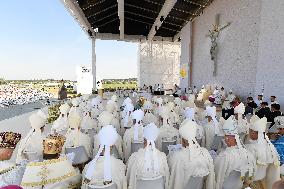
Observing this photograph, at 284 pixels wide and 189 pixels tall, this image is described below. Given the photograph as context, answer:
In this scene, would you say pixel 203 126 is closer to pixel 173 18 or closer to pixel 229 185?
pixel 229 185

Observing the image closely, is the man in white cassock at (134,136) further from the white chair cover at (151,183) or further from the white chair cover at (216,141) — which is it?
the white chair cover at (151,183)

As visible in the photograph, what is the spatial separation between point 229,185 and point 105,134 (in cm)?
205

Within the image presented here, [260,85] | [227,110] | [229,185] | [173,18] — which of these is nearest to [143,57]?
[173,18]

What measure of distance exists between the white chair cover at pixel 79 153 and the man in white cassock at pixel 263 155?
2.90 meters

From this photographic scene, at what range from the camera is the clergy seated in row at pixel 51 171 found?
3107mm

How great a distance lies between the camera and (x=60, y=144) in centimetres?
342

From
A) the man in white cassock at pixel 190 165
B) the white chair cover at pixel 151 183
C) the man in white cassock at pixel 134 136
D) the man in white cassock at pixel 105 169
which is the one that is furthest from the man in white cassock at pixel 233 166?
the man in white cassock at pixel 134 136

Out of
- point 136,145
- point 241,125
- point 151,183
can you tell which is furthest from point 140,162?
point 241,125

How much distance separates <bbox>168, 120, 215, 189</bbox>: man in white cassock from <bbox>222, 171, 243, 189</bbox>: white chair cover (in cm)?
21

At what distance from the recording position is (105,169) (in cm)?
367

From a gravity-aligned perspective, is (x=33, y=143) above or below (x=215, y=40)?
below

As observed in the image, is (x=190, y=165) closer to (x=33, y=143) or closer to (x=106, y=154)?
(x=106, y=154)

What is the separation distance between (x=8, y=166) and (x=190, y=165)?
240cm

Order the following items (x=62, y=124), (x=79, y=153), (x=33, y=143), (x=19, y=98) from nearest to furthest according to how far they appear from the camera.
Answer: (x=33, y=143)
(x=79, y=153)
(x=62, y=124)
(x=19, y=98)
